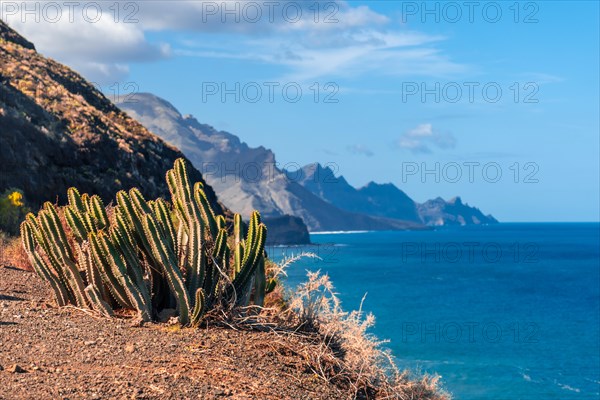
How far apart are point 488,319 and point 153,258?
63.6 meters

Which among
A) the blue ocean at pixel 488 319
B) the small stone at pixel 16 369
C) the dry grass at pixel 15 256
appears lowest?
the blue ocean at pixel 488 319

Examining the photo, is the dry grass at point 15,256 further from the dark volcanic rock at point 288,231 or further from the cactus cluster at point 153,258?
the dark volcanic rock at point 288,231

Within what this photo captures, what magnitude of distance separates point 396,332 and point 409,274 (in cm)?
5003

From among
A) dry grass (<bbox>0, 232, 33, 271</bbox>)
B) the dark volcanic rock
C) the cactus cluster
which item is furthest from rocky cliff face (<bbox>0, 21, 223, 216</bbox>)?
the dark volcanic rock

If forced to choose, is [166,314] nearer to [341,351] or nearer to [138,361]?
[138,361]

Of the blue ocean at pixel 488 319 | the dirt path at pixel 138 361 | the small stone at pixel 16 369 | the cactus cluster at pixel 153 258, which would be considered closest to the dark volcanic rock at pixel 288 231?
the blue ocean at pixel 488 319

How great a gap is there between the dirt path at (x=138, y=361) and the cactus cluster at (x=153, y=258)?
0.35 metres

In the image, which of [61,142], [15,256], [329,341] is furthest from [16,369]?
[61,142]

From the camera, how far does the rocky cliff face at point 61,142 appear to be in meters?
23.2

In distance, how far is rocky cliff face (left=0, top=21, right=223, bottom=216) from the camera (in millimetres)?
23203

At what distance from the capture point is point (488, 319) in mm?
68188

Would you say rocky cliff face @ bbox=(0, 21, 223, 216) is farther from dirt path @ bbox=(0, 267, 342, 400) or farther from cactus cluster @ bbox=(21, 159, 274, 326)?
dirt path @ bbox=(0, 267, 342, 400)

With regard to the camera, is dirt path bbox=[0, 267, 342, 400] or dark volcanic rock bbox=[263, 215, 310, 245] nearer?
dirt path bbox=[0, 267, 342, 400]

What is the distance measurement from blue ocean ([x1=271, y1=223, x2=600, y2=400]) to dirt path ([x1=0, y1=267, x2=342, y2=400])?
3.32m
